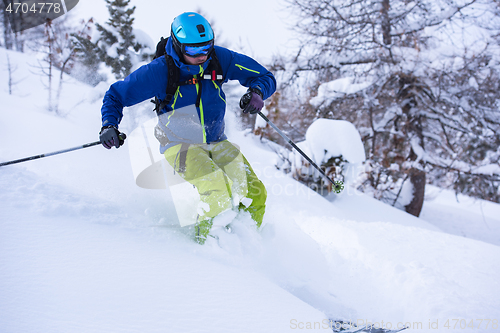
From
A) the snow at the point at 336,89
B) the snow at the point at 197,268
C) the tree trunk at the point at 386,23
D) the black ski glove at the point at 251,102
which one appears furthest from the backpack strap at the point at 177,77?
the tree trunk at the point at 386,23

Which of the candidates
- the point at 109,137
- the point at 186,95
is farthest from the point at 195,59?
the point at 109,137

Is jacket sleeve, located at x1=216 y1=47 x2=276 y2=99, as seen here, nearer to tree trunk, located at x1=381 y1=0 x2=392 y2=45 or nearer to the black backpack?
the black backpack

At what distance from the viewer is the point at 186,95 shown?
8.49 ft

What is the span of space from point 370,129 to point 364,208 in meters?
3.22

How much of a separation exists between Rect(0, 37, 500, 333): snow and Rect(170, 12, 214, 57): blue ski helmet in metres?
1.60

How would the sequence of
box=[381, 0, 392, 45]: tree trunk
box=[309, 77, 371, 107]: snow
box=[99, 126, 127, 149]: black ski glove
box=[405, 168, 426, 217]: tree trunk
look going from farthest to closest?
box=[405, 168, 426, 217]: tree trunk → box=[381, 0, 392, 45]: tree trunk → box=[309, 77, 371, 107]: snow → box=[99, 126, 127, 149]: black ski glove

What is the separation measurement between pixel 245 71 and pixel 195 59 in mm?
668

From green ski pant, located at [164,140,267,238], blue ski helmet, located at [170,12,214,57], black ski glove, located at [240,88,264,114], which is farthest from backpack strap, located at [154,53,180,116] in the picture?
black ski glove, located at [240,88,264,114]

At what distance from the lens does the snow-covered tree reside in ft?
20.9

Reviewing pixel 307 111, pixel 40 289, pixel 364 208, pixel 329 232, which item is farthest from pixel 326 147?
pixel 40 289

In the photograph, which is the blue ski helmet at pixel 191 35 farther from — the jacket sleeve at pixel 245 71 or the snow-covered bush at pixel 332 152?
the snow-covered bush at pixel 332 152

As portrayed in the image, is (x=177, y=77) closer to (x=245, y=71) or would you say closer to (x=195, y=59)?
(x=195, y=59)

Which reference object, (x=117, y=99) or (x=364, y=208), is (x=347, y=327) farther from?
(x=364, y=208)

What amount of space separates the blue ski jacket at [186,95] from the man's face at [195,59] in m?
0.04
